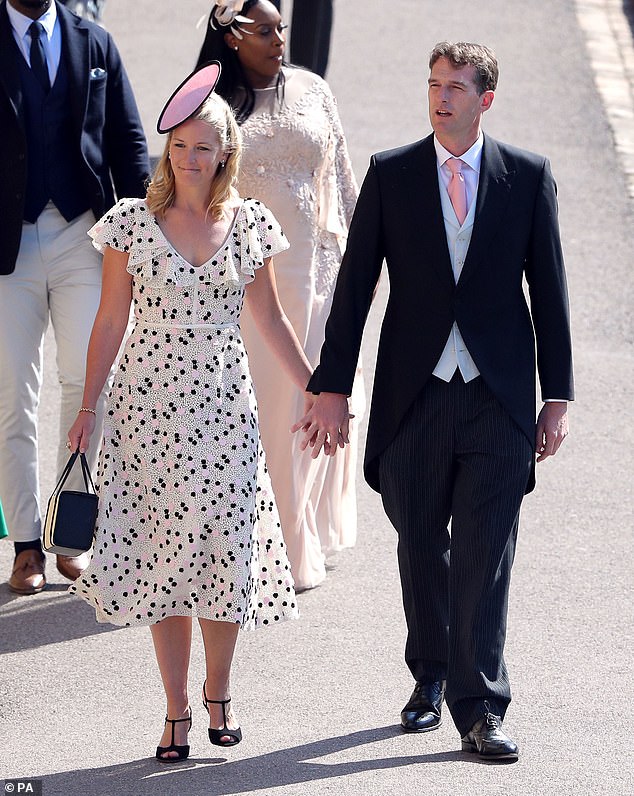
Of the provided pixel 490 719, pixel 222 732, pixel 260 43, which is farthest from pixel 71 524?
pixel 260 43

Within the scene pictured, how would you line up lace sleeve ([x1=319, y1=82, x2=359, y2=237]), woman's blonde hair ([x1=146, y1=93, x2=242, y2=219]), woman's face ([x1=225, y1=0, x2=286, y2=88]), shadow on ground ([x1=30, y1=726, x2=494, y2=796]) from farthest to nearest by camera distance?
lace sleeve ([x1=319, y1=82, x2=359, y2=237])
woman's face ([x1=225, y1=0, x2=286, y2=88])
woman's blonde hair ([x1=146, y1=93, x2=242, y2=219])
shadow on ground ([x1=30, y1=726, x2=494, y2=796])

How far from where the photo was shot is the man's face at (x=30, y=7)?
590 centimetres

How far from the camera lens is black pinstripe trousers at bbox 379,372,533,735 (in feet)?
15.2

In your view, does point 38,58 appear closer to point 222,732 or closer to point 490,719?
point 222,732

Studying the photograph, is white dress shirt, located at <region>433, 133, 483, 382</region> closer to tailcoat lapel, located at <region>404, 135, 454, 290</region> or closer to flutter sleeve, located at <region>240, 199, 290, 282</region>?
tailcoat lapel, located at <region>404, 135, 454, 290</region>

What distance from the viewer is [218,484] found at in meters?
4.59

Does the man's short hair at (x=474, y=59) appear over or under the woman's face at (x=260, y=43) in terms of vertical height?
under

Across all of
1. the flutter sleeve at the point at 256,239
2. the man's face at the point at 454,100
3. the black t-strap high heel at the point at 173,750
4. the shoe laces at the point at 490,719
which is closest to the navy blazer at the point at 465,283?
the man's face at the point at 454,100

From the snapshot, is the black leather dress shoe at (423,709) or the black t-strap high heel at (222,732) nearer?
the black t-strap high heel at (222,732)

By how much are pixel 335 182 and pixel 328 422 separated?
5.33ft

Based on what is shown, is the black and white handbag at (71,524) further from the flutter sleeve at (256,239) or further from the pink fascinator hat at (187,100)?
the pink fascinator hat at (187,100)

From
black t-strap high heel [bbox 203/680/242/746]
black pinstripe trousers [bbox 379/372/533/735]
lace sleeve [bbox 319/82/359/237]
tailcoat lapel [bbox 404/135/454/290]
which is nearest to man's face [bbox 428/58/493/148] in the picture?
tailcoat lapel [bbox 404/135/454/290]

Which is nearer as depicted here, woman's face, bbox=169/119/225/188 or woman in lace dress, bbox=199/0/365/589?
woman's face, bbox=169/119/225/188

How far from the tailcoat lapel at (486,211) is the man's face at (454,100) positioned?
142mm
